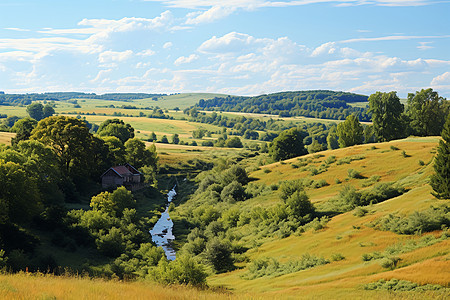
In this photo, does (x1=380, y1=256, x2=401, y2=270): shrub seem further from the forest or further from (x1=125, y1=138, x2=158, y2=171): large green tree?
(x1=125, y1=138, x2=158, y2=171): large green tree

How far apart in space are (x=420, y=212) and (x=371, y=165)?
31505mm

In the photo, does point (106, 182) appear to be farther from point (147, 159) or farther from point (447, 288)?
point (447, 288)

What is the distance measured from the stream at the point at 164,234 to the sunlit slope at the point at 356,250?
13146 mm

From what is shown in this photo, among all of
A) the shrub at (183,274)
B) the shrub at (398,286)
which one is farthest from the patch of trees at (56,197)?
the shrub at (398,286)

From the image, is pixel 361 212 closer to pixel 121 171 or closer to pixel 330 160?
pixel 330 160

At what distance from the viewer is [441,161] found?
34.1 meters

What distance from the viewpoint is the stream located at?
4853 centimetres

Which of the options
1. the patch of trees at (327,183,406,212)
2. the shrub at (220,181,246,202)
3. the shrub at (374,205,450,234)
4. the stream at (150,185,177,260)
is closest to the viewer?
the shrub at (374,205,450,234)

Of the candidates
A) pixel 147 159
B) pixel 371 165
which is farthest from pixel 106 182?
pixel 371 165

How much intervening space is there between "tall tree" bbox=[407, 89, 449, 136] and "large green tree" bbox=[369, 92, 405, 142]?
397 centimetres

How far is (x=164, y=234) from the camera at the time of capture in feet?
189

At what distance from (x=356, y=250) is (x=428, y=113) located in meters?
67.5

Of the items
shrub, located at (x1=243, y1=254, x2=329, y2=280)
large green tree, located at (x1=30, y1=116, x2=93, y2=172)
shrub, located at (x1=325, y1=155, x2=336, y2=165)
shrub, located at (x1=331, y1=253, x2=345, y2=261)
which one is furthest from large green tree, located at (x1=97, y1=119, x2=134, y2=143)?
shrub, located at (x1=331, y1=253, x2=345, y2=261)

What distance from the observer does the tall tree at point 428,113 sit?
284 ft
